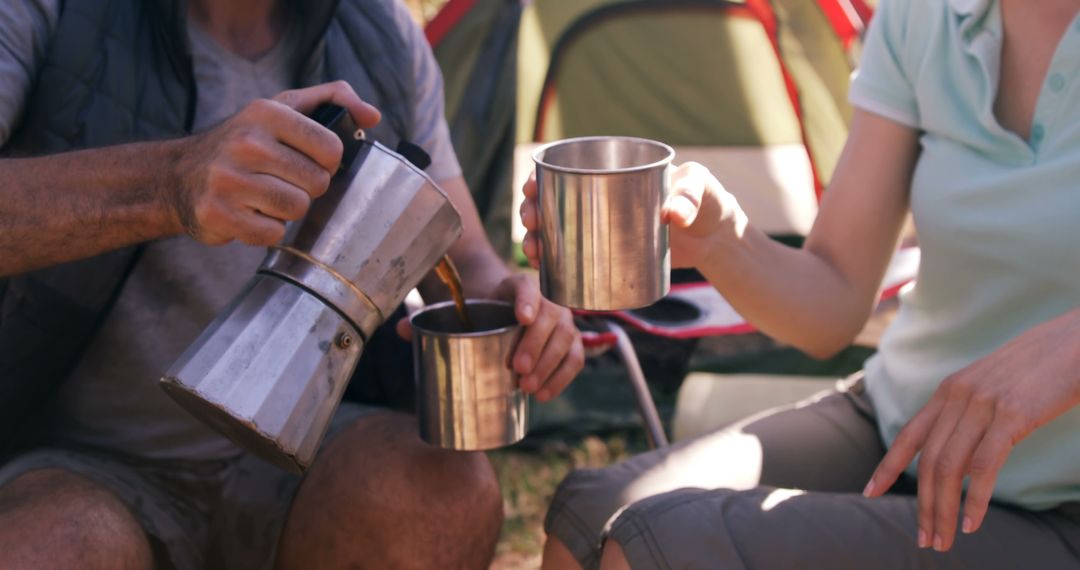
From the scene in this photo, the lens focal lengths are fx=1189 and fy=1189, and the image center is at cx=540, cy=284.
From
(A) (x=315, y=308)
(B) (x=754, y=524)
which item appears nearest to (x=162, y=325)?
(A) (x=315, y=308)

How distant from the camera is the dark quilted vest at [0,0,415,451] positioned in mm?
1706

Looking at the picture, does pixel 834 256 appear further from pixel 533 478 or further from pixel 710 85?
pixel 710 85

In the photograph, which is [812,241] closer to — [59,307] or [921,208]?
[921,208]

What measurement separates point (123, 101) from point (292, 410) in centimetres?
64

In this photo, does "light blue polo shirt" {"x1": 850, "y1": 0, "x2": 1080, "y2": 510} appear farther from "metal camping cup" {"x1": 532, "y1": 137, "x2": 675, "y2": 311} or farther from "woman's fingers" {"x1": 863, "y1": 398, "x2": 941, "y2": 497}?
"metal camping cup" {"x1": 532, "y1": 137, "x2": 675, "y2": 311}

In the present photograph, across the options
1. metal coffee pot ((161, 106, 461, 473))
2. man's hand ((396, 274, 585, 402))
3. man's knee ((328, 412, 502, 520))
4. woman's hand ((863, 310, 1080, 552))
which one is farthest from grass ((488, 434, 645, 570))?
woman's hand ((863, 310, 1080, 552))

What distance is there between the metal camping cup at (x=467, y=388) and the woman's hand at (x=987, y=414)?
1.92ft

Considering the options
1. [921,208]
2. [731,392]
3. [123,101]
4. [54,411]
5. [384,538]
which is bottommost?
[731,392]

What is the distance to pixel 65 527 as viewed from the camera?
5.11 feet

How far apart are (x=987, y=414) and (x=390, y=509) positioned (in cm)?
90

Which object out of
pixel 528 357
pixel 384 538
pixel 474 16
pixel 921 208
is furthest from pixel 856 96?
pixel 474 16

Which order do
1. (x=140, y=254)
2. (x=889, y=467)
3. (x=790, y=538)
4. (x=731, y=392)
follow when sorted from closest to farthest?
1. (x=889, y=467)
2. (x=790, y=538)
3. (x=140, y=254)
4. (x=731, y=392)

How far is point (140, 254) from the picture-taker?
1812 millimetres

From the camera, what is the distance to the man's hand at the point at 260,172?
1387 millimetres
